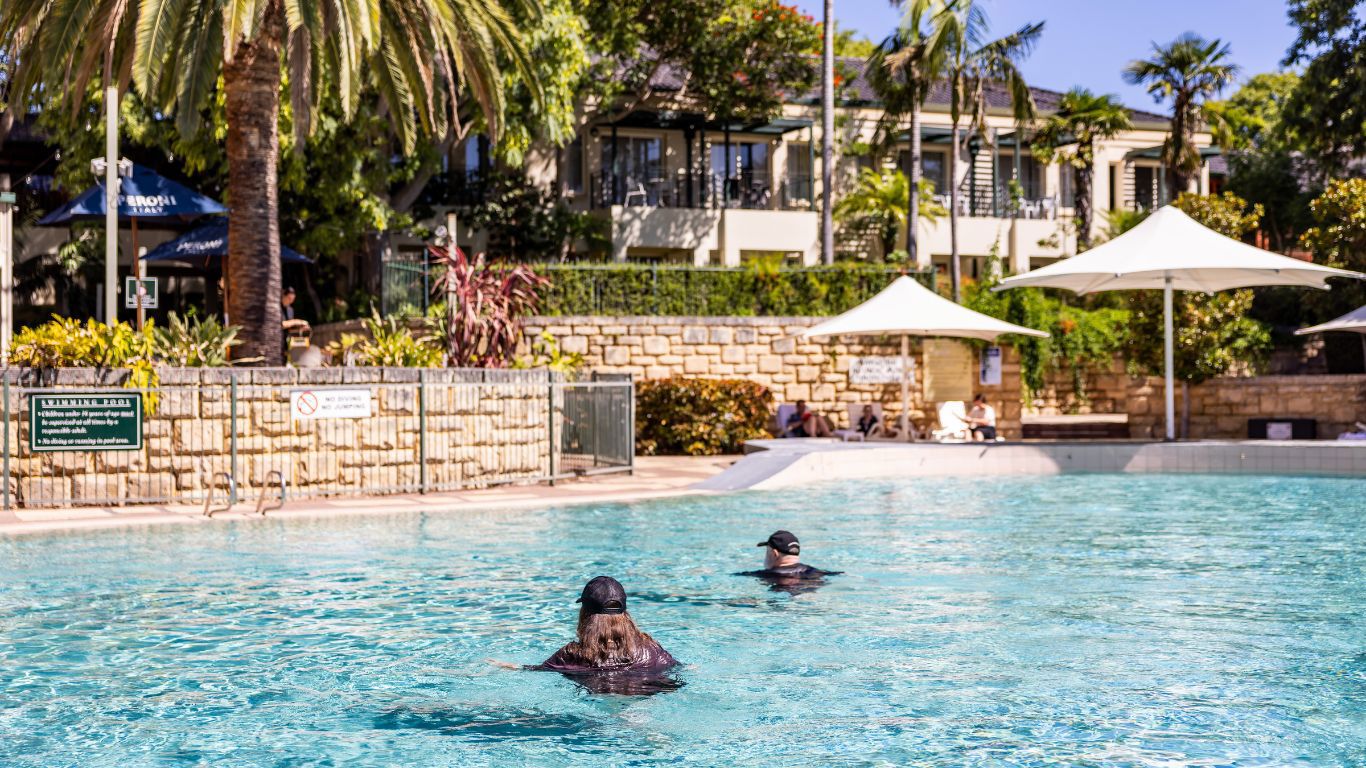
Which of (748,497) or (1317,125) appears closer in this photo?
(748,497)

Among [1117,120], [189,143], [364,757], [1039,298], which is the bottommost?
[364,757]

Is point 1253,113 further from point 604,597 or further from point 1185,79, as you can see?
point 604,597

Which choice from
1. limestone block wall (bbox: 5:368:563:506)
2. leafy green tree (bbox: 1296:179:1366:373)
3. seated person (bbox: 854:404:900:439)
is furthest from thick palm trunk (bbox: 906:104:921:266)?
limestone block wall (bbox: 5:368:563:506)

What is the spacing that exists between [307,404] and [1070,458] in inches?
451

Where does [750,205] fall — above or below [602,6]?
below

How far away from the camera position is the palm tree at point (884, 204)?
38406mm

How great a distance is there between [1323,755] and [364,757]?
177 inches

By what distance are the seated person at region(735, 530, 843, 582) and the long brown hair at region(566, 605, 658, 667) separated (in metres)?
3.28

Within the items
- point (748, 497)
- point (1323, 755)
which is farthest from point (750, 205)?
point (1323, 755)

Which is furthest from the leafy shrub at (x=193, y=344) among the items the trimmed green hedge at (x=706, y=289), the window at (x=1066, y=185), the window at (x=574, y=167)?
the window at (x=1066, y=185)

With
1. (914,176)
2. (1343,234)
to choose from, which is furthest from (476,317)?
(1343,234)

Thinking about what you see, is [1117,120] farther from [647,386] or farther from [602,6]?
[647,386]

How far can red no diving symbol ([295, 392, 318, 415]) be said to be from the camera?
1669cm

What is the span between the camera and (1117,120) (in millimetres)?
39125
